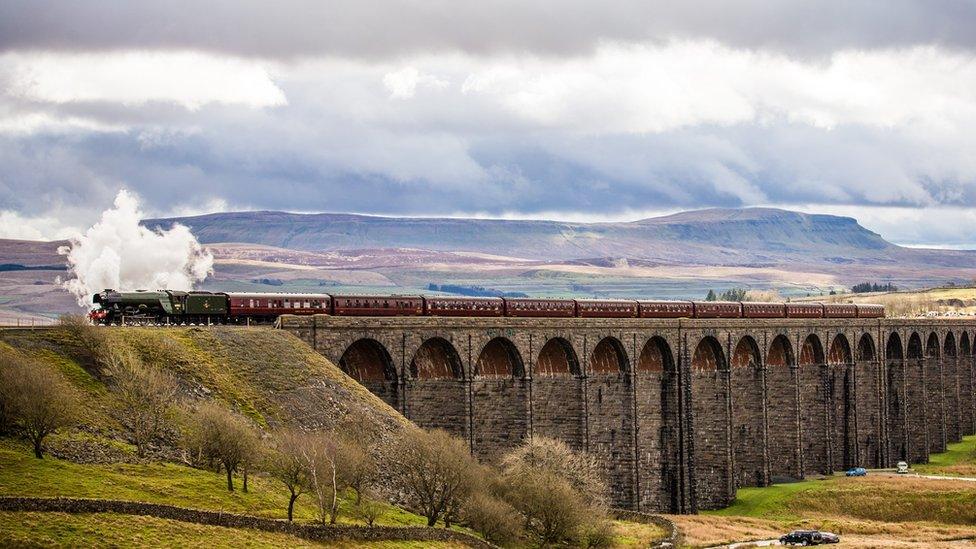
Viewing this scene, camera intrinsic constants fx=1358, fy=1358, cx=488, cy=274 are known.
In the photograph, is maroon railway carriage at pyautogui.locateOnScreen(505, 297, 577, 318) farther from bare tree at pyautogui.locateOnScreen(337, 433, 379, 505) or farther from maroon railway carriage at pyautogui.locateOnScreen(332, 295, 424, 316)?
bare tree at pyautogui.locateOnScreen(337, 433, 379, 505)

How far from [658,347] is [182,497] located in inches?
1967

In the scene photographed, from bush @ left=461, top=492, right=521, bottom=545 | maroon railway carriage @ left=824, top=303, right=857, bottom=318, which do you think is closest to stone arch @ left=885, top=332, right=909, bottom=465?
maroon railway carriage @ left=824, top=303, right=857, bottom=318

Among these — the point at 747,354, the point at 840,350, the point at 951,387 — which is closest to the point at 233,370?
the point at 747,354

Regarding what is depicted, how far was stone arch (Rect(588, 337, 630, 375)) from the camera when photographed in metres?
89.6

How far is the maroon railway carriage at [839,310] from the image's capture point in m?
122

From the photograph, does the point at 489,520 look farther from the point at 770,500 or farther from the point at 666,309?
the point at 770,500

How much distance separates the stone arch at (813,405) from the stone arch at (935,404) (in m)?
23.8

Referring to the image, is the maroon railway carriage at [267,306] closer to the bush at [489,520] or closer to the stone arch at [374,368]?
the stone arch at [374,368]

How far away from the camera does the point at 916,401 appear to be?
133875 millimetres

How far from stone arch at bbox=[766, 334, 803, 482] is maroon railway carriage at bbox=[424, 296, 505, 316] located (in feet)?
112

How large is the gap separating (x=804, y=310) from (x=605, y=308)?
3145cm

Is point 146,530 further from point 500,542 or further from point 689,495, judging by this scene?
point 689,495

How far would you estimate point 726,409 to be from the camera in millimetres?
100750

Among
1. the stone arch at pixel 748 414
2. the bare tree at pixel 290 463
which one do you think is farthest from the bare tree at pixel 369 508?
the stone arch at pixel 748 414
